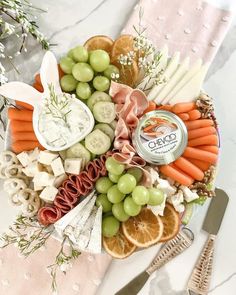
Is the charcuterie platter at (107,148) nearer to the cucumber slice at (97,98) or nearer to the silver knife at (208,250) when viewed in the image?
the cucumber slice at (97,98)

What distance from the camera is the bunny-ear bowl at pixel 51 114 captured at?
1.19 meters

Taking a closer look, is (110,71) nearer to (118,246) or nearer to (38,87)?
(38,87)

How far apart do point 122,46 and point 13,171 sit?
1.24ft

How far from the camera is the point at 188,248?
1.29 metres

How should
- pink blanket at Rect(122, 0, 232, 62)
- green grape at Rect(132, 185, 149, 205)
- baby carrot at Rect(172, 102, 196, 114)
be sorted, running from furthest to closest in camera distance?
pink blanket at Rect(122, 0, 232, 62), baby carrot at Rect(172, 102, 196, 114), green grape at Rect(132, 185, 149, 205)

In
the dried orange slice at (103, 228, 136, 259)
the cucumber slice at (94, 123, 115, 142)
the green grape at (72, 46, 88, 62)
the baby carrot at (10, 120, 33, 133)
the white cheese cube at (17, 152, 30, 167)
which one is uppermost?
the green grape at (72, 46, 88, 62)

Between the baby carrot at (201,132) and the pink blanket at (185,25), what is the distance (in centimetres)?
27

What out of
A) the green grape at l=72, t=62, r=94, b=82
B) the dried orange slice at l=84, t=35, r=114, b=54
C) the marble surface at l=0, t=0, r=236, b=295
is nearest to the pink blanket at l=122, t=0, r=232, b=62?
the marble surface at l=0, t=0, r=236, b=295

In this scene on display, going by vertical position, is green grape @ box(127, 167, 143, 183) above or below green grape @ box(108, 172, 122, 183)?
above

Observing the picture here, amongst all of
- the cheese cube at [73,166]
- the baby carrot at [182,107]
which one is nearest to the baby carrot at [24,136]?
the cheese cube at [73,166]

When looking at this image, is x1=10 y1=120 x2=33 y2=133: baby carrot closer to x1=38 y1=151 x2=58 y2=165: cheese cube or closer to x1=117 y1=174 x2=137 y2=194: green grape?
x1=38 y1=151 x2=58 y2=165: cheese cube

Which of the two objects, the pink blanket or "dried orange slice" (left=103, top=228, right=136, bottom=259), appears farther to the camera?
the pink blanket

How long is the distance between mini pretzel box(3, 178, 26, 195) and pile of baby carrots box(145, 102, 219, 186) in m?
0.31

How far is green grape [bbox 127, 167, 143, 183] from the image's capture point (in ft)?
3.79
